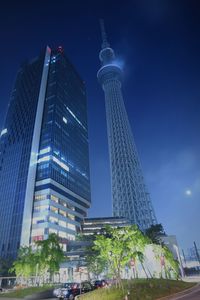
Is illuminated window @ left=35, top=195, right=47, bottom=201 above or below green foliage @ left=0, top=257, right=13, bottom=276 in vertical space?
above

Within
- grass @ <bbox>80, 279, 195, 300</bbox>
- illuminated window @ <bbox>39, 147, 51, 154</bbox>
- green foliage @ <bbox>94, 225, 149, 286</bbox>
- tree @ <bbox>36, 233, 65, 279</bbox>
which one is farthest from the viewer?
illuminated window @ <bbox>39, 147, 51, 154</bbox>

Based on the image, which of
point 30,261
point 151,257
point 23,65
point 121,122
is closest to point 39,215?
point 30,261

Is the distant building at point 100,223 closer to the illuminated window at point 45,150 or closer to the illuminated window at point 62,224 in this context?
the illuminated window at point 62,224

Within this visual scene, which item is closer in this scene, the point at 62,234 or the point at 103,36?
the point at 62,234

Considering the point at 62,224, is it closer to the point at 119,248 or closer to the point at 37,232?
the point at 37,232

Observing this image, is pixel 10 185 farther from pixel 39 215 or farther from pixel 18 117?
pixel 18 117

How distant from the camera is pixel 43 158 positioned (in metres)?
109

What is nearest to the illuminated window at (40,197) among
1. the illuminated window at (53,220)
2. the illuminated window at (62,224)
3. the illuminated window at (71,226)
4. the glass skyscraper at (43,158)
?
the glass skyscraper at (43,158)

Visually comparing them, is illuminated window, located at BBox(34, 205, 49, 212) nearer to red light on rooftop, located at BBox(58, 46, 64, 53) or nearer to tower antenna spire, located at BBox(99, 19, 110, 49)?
red light on rooftop, located at BBox(58, 46, 64, 53)

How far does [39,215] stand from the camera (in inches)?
3770

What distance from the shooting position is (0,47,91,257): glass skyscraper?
3711 inches

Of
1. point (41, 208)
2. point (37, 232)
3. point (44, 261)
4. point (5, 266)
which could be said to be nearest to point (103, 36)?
point (41, 208)

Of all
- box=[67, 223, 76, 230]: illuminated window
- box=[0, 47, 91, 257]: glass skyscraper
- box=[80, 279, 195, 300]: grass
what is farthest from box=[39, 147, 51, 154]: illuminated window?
box=[80, 279, 195, 300]: grass

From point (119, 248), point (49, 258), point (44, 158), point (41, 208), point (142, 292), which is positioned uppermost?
point (44, 158)
